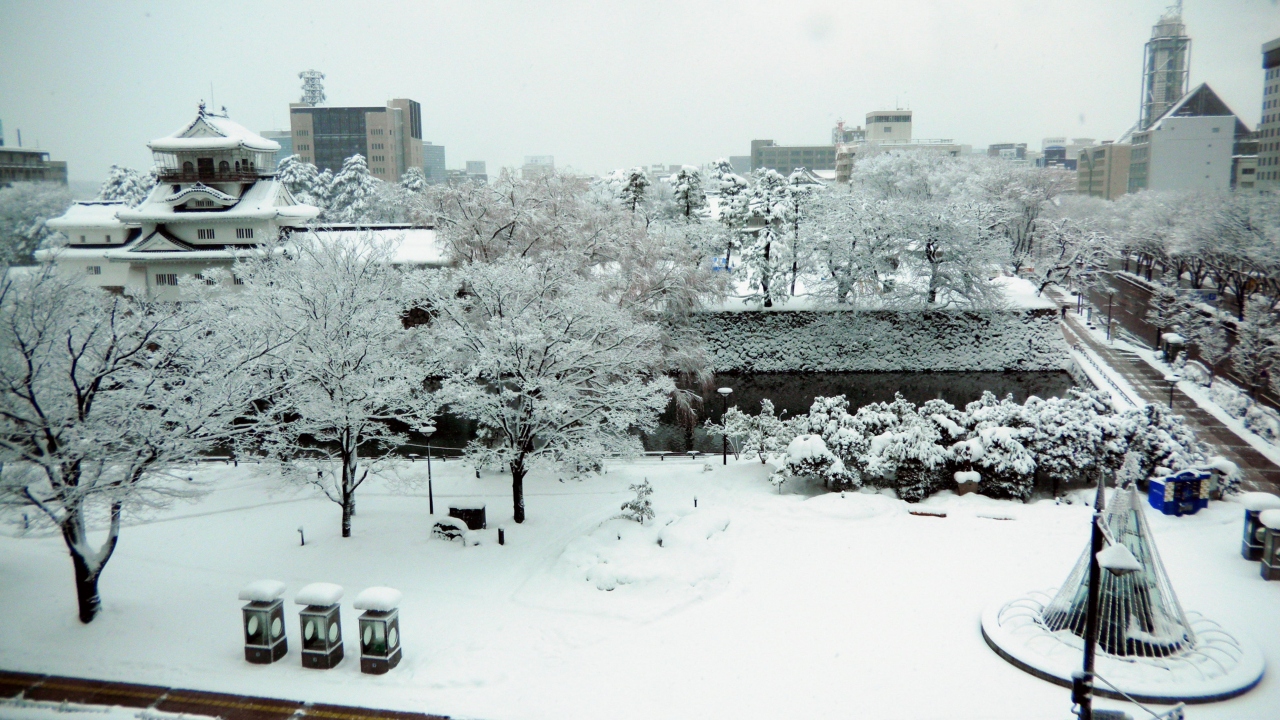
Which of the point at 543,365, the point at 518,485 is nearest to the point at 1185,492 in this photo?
the point at 543,365

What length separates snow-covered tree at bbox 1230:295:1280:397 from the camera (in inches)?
846

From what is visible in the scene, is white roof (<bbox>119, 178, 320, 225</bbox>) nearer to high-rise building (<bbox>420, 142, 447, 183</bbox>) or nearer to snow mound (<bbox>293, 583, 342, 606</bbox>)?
snow mound (<bbox>293, 583, 342, 606</bbox>)

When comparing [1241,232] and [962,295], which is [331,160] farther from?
[1241,232]

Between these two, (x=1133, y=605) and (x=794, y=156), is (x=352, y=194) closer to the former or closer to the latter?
(x=1133, y=605)

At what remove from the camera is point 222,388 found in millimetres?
12688

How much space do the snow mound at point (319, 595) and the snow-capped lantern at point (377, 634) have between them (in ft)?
1.31

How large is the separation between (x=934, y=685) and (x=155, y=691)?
10148 millimetres

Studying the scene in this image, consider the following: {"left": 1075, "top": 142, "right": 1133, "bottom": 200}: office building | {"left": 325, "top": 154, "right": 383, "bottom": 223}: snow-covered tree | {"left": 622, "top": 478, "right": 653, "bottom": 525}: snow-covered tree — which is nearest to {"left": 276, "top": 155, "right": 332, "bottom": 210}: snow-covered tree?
{"left": 325, "top": 154, "right": 383, "bottom": 223}: snow-covered tree

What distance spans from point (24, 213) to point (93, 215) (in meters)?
21.6

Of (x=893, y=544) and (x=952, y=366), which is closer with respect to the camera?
(x=893, y=544)

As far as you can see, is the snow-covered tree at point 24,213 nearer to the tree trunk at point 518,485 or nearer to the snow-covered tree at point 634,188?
the tree trunk at point 518,485

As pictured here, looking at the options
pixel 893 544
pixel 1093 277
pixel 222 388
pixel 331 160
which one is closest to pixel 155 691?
pixel 222 388

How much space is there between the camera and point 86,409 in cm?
1180

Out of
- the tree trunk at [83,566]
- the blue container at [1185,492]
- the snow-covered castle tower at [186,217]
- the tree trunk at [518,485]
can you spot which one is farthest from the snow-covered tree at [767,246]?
the tree trunk at [83,566]
